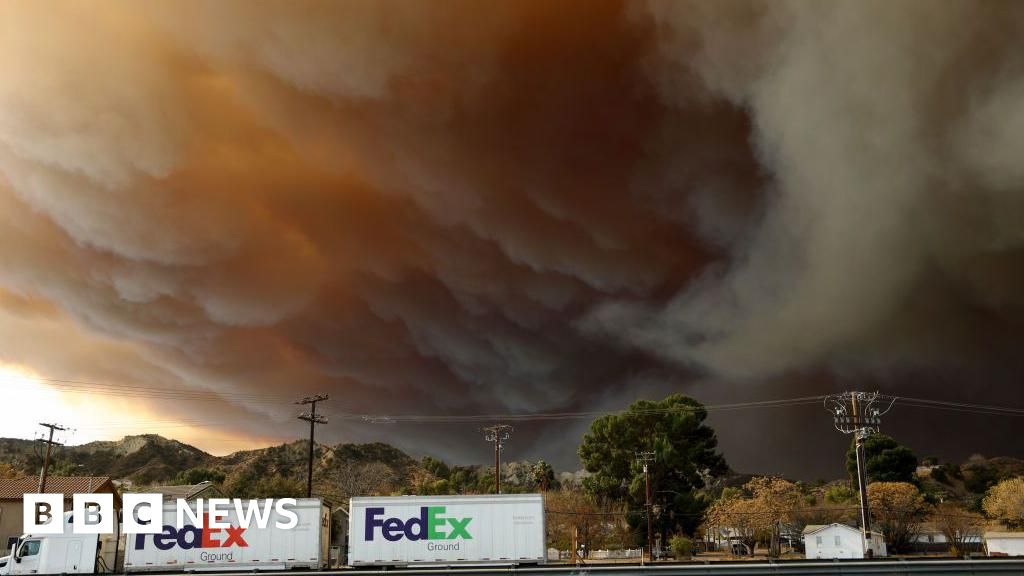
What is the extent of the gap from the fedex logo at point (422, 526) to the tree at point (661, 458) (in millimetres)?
56487

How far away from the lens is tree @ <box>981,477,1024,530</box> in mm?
82731

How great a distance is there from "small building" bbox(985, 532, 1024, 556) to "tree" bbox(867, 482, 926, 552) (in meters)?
11.7

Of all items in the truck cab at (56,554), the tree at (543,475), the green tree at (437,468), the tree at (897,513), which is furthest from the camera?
the green tree at (437,468)

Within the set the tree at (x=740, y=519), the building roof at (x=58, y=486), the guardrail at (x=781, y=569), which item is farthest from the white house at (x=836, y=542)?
the building roof at (x=58, y=486)

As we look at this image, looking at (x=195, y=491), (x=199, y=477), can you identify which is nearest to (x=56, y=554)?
(x=195, y=491)

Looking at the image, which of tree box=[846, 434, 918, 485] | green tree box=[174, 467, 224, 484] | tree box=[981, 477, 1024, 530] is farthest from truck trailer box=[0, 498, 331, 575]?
tree box=[846, 434, 918, 485]

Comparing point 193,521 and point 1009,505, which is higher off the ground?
point 193,521

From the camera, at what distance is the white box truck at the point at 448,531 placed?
40.5m

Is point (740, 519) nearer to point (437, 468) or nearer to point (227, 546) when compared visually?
point (227, 546)

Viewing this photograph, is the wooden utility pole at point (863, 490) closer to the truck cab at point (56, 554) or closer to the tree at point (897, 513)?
the tree at point (897, 513)

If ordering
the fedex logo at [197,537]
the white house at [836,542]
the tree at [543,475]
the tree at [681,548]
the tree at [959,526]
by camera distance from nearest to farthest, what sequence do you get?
1. the fedex logo at [197,537]
2. the tree at [681,548]
3. the white house at [836,542]
4. the tree at [959,526]
5. the tree at [543,475]

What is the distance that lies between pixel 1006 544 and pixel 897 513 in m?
16.2

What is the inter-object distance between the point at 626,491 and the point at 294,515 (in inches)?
2689

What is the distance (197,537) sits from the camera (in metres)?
41.7
